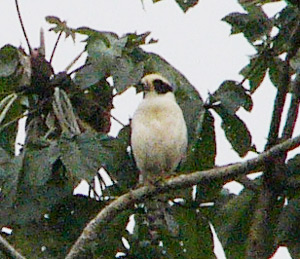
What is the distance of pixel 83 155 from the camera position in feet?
13.3

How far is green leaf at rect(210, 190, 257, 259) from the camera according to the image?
4.32m

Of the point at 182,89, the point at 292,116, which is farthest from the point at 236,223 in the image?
the point at 182,89

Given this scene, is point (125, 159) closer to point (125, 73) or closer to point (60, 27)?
point (125, 73)

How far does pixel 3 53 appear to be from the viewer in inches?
185

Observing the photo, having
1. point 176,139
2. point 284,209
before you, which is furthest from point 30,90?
point 284,209

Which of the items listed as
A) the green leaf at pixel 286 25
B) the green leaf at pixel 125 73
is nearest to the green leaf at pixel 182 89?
the green leaf at pixel 125 73

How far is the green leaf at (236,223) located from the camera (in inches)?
170

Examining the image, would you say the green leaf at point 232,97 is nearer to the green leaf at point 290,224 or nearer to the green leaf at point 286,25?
the green leaf at point 286,25

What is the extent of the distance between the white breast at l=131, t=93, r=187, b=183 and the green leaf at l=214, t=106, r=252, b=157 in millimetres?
245

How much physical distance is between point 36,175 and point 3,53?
0.80m

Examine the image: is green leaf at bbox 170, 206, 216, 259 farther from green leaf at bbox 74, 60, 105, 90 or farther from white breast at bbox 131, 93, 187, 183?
green leaf at bbox 74, 60, 105, 90

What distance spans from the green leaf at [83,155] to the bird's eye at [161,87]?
0.76 metres

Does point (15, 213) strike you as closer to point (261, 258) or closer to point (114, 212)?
point (114, 212)

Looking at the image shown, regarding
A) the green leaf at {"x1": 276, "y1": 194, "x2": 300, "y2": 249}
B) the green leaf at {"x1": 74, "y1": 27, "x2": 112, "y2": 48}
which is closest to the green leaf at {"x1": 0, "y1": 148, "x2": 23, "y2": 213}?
the green leaf at {"x1": 74, "y1": 27, "x2": 112, "y2": 48}
